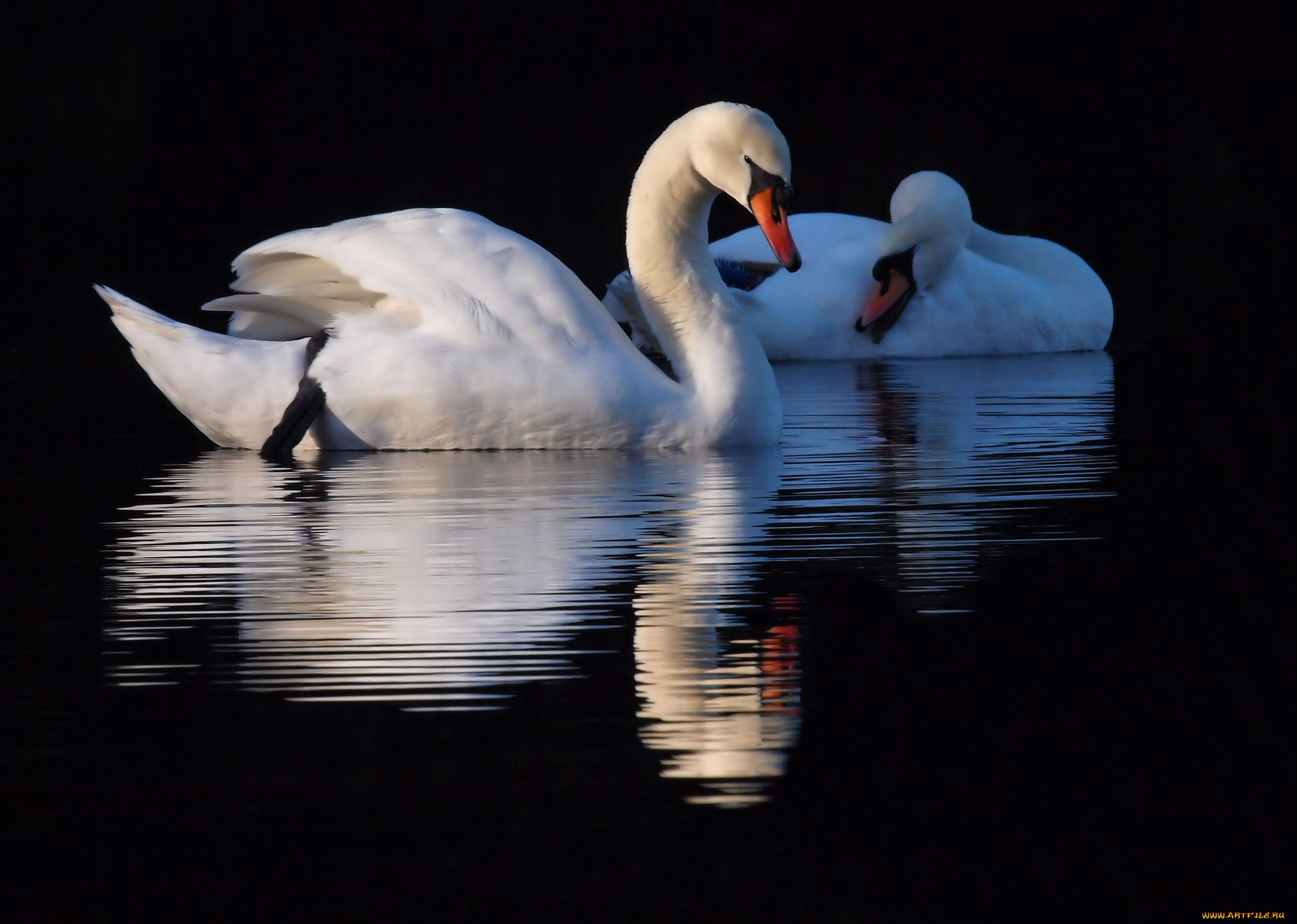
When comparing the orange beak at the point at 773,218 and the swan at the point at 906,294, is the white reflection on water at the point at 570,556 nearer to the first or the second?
the orange beak at the point at 773,218

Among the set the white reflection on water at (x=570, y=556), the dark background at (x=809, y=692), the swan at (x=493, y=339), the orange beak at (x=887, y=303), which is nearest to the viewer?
the dark background at (x=809, y=692)

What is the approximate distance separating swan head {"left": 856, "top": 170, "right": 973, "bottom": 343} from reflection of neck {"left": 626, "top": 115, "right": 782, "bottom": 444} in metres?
3.43

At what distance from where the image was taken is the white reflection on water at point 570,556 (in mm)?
4555

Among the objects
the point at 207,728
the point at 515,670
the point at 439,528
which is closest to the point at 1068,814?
the point at 515,670

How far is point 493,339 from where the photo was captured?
7.49m

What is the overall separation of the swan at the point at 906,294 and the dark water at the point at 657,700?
14.1 ft

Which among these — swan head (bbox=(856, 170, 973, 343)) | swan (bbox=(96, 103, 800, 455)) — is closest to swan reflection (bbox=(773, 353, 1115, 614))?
swan head (bbox=(856, 170, 973, 343))

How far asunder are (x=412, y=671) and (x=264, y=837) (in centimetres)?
93

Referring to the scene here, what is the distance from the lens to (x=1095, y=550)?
5875 mm

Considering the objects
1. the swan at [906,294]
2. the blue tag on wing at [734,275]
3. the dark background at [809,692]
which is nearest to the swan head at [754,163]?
the dark background at [809,692]

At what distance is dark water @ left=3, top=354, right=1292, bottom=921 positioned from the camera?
3.60m

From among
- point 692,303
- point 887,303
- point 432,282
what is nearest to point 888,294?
point 887,303

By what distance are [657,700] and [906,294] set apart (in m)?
7.21

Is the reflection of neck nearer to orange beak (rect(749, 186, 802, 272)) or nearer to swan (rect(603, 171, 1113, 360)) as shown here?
orange beak (rect(749, 186, 802, 272))
